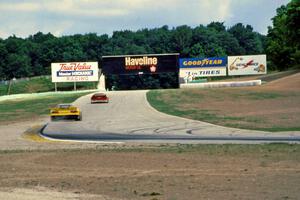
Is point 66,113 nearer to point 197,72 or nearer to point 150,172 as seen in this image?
point 150,172

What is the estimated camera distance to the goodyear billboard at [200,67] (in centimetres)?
11825

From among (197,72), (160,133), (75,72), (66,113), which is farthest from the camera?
(197,72)

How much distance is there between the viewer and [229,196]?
12922mm

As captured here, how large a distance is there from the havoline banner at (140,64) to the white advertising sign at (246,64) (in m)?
15.2

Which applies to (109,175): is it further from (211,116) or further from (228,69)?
(228,69)

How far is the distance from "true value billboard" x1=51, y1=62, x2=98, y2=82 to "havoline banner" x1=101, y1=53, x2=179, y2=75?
7232 mm

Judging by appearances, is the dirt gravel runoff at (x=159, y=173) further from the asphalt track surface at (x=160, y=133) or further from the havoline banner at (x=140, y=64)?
the havoline banner at (x=140, y=64)

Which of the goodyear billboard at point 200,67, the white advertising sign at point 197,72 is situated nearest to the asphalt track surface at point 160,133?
the goodyear billboard at point 200,67

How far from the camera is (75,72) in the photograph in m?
116

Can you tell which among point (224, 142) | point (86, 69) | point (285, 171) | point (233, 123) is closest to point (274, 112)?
point (233, 123)

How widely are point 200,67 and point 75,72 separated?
69.9ft

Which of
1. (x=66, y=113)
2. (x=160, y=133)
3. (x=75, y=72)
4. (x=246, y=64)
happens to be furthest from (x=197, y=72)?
(x=160, y=133)

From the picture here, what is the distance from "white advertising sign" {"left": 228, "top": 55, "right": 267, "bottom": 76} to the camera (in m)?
120

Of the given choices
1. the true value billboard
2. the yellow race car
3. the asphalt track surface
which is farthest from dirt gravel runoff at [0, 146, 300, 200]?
the true value billboard
